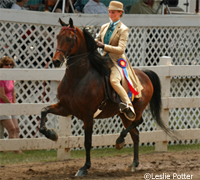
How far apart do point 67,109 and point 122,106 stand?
795mm

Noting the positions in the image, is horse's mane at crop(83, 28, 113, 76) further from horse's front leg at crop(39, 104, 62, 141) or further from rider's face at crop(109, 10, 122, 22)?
horse's front leg at crop(39, 104, 62, 141)

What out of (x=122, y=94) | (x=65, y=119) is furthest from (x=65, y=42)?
(x=65, y=119)

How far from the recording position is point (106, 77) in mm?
6082

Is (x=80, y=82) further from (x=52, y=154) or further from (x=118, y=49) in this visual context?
(x=52, y=154)

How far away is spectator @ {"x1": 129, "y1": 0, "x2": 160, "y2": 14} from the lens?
10.2 m

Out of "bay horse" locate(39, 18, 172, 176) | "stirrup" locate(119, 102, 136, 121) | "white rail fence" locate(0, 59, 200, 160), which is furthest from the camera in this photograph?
"white rail fence" locate(0, 59, 200, 160)

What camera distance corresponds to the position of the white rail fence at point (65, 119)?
21.6 ft

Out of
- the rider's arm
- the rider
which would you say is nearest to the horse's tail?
the rider

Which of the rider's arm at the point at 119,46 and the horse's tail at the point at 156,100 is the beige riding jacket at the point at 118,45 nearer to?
the rider's arm at the point at 119,46

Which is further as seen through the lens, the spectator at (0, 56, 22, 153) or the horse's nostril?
the spectator at (0, 56, 22, 153)

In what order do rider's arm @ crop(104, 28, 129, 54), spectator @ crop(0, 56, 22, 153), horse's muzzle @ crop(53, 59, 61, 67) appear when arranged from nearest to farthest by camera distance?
horse's muzzle @ crop(53, 59, 61, 67)
rider's arm @ crop(104, 28, 129, 54)
spectator @ crop(0, 56, 22, 153)

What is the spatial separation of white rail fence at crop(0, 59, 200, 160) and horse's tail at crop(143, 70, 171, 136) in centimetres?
47

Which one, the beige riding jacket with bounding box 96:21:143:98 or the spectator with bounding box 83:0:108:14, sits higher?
the spectator with bounding box 83:0:108:14

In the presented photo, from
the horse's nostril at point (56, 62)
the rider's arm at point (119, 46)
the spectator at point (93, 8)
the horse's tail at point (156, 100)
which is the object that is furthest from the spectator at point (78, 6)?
the horse's nostril at point (56, 62)
